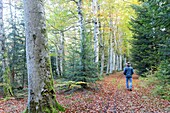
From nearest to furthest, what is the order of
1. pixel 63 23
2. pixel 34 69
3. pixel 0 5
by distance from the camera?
pixel 34 69 < pixel 0 5 < pixel 63 23

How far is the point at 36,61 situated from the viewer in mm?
4738

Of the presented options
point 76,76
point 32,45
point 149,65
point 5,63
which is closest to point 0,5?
point 5,63

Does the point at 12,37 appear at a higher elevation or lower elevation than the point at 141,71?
higher

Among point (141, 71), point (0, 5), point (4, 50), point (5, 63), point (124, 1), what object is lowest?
point (141, 71)

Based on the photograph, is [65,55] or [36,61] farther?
[65,55]

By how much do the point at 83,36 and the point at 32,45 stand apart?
244 inches

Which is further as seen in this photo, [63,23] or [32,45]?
[63,23]

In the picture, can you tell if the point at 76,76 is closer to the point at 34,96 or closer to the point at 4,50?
the point at 4,50

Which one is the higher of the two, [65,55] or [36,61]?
[65,55]

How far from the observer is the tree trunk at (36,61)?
4734 millimetres

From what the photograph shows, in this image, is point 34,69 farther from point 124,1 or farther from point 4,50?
point 124,1

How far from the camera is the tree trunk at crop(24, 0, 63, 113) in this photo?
15.5 ft

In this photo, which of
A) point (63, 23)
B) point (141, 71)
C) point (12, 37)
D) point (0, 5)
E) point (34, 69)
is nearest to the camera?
point (34, 69)

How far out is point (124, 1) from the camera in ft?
67.8
